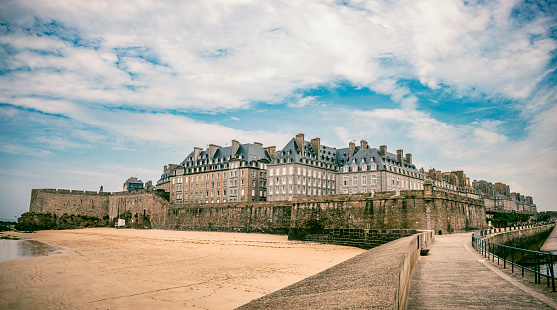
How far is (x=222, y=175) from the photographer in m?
75.8

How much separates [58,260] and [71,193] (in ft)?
187

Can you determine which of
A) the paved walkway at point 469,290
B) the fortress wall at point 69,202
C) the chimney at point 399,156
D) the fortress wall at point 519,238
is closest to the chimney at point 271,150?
the chimney at point 399,156

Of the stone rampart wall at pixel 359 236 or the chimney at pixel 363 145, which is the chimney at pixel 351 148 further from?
the stone rampart wall at pixel 359 236

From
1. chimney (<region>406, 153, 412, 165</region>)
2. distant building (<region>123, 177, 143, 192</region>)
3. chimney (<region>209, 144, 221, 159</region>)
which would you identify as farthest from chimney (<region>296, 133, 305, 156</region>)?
distant building (<region>123, 177, 143, 192</region>)

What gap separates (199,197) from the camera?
7975cm

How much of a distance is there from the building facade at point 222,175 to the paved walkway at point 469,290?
6031 centimetres

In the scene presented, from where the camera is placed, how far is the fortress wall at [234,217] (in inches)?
1826

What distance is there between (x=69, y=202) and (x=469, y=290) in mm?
78696

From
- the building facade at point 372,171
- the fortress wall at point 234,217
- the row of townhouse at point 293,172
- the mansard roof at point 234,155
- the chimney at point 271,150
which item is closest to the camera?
the fortress wall at point 234,217

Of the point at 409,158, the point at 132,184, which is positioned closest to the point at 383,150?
the point at 409,158

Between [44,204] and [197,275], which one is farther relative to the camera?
[44,204]

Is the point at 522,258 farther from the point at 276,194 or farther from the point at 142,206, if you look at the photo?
the point at 142,206

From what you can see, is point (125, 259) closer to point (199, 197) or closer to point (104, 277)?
point (104, 277)

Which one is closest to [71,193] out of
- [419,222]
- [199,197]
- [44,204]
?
[44,204]
